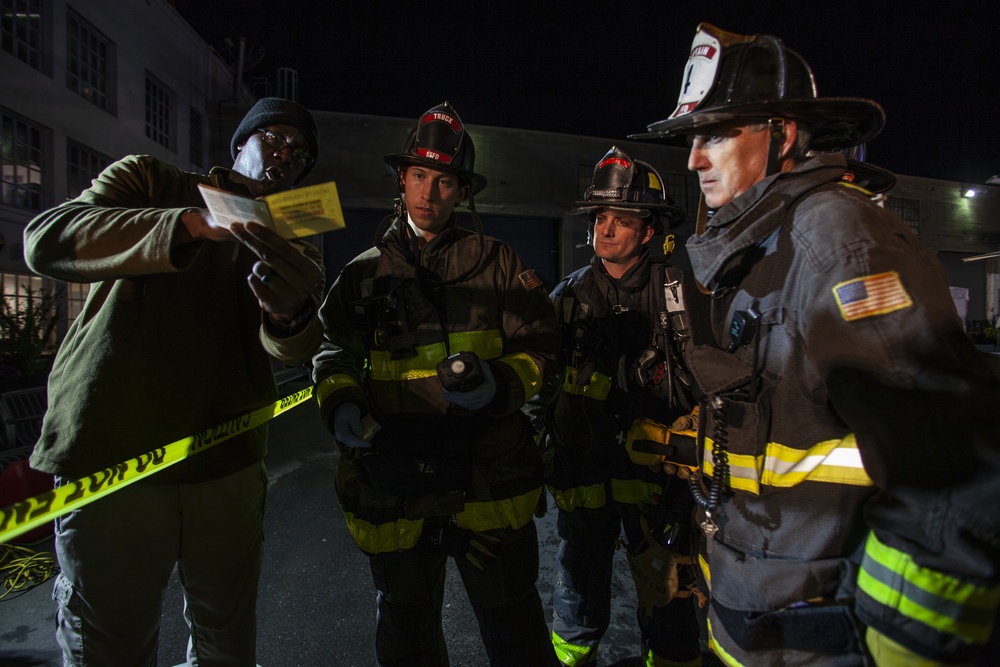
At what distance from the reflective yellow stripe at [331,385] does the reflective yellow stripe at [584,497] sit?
1.29 metres

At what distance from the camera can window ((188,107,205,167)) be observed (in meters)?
12.9

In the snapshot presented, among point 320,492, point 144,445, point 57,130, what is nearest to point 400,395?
point 144,445

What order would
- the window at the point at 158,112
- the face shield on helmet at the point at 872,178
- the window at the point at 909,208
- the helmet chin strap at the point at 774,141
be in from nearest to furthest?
the helmet chin strap at the point at 774,141 < the face shield on helmet at the point at 872,178 < the window at the point at 158,112 < the window at the point at 909,208

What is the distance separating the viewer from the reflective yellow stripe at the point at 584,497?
261 cm

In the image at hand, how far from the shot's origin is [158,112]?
39.6 ft

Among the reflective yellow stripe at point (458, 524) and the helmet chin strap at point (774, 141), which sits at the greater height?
the helmet chin strap at point (774, 141)

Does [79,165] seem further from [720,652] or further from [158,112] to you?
[720,652]

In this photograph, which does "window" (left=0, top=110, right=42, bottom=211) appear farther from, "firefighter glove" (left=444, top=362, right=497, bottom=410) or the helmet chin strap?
the helmet chin strap

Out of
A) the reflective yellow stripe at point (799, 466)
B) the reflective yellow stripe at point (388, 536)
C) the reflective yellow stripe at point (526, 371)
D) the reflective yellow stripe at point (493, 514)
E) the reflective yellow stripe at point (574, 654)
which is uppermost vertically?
the reflective yellow stripe at point (526, 371)

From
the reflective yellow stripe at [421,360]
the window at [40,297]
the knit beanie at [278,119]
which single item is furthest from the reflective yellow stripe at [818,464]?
the window at [40,297]

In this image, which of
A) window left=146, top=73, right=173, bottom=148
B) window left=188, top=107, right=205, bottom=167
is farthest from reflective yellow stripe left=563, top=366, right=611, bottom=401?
window left=188, top=107, right=205, bottom=167

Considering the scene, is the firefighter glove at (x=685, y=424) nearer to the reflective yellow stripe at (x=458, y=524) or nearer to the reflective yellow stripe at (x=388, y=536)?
the reflective yellow stripe at (x=458, y=524)

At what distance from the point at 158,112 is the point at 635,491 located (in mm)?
14495

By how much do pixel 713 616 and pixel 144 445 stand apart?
6.02 feet
